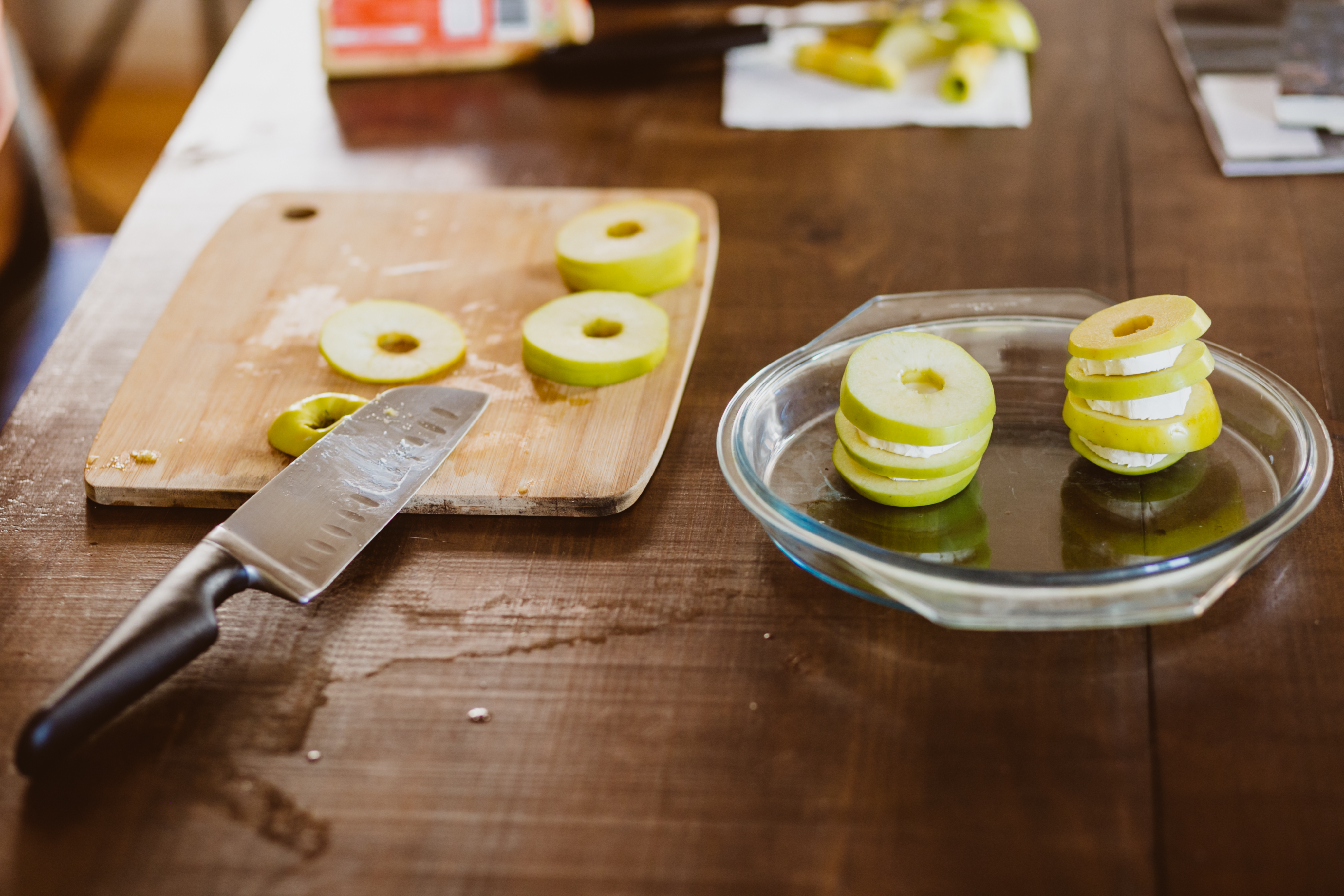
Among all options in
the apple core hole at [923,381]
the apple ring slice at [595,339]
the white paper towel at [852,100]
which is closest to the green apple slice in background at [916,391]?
the apple core hole at [923,381]

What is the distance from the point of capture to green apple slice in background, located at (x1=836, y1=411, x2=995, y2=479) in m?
0.86

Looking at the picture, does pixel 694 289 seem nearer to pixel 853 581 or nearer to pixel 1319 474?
pixel 853 581

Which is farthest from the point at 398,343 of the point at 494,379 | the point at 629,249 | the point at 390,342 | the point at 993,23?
the point at 993,23

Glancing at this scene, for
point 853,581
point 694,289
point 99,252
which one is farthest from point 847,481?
point 99,252

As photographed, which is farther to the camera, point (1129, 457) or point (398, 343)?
point (398, 343)

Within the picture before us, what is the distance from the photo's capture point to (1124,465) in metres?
0.91

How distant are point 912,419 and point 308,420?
527 mm

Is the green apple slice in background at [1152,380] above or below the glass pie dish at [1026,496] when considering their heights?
above

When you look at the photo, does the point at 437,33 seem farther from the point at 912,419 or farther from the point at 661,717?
the point at 661,717

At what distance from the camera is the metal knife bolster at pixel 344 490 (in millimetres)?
823

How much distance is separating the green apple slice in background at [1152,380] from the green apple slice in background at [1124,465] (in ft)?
0.18

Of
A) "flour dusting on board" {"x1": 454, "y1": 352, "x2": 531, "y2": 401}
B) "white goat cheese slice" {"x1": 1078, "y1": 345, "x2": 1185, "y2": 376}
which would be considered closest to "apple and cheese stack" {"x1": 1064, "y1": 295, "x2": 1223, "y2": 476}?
"white goat cheese slice" {"x1": 1078, "y1": 345, "x2": 1185, "y2": 376}

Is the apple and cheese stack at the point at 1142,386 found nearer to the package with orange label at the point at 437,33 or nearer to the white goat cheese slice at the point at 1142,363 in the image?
the white goat cheese slice at the point at 1142,363

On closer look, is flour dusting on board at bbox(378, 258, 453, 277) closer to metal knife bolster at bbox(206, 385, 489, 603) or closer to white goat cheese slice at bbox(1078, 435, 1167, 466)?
metal knife bolster at bbox(206, 385, 489, 603)
